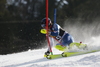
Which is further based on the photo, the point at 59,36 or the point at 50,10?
the point at 50,10

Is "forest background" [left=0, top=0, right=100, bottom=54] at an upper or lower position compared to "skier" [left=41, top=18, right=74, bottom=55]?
upper

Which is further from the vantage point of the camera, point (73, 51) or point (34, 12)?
point (34, 12)

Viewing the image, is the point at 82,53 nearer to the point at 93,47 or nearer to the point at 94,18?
the point at 93,47

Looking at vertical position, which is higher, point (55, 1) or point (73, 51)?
point (55, 1)

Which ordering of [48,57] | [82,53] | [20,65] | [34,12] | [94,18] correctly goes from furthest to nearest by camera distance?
[34,12]
[94,18]
[82,53]
[48,57]
[20,65]

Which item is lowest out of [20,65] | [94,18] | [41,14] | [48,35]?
[20,65]

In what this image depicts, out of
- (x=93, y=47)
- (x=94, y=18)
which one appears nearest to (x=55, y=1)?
(x=94, y=18)

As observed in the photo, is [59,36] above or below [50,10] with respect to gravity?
below

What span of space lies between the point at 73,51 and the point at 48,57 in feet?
2.99

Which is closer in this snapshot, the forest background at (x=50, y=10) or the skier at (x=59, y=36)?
the skier at (x=59, y=36)

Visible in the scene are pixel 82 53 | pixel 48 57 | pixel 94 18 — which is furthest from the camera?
pixel 94 18

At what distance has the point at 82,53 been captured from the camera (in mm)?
6711

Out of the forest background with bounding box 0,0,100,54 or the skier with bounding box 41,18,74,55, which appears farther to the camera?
the forest background with bounding box 0,0,100,54

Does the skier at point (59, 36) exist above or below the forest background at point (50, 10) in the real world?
below
